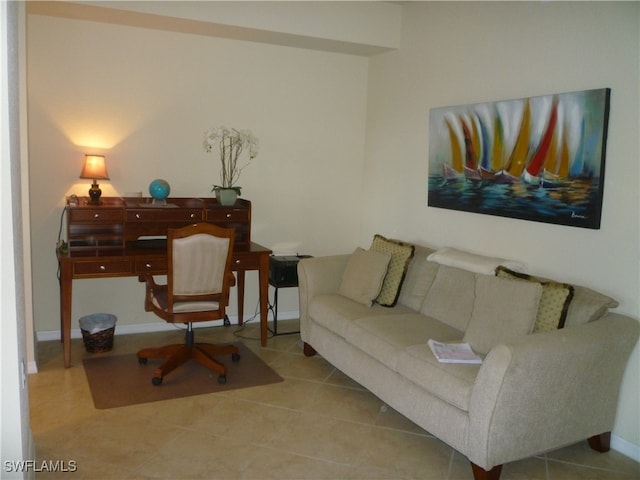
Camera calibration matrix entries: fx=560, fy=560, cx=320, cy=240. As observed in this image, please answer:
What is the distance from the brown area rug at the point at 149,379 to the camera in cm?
344

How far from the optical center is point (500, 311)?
2996mm

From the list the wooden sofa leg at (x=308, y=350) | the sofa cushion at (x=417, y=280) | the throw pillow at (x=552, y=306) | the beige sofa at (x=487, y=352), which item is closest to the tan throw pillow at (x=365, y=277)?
the beige sofa at (x=487, y=352)

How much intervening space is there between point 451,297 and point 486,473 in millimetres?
1259

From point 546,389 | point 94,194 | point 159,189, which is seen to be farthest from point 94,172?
point 546,389

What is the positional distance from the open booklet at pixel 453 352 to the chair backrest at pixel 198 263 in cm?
141

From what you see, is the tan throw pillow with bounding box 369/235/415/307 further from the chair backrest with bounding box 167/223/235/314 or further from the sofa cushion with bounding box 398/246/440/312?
the chair backrest with bounding box 167/223/235/314

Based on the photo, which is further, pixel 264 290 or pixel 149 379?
pixel 264 290

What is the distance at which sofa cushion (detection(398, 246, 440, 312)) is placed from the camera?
389 cm

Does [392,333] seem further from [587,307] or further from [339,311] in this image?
[587,307]

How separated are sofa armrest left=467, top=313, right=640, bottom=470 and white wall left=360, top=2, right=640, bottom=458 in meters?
0.24

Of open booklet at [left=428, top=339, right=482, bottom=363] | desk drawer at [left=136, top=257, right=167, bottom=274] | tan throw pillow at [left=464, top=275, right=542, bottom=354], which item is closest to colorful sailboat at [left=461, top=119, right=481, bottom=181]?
tan throw pillow at [left=464, top=275, right=542, bottom=354]

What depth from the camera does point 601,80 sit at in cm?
307

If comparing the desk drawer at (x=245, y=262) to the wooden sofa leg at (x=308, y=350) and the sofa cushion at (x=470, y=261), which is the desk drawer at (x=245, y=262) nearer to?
the wooden sofa leg at (x=308, y=350)

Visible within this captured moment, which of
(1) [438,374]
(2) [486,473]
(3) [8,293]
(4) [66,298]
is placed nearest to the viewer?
(3) [8,293]
